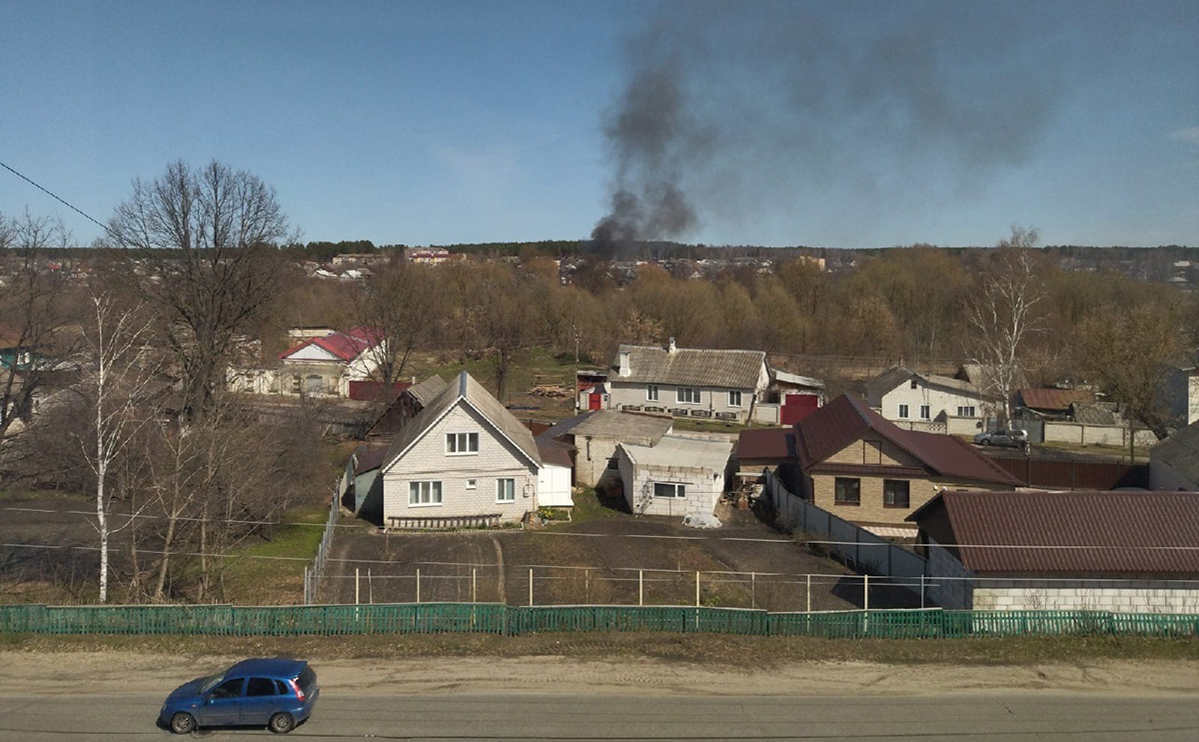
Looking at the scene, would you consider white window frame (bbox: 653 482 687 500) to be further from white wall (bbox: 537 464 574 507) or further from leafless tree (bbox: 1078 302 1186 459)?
leafless tree (bbox: 1078 302 1186 459)

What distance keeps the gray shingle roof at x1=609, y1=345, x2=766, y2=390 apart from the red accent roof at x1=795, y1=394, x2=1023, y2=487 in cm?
1624

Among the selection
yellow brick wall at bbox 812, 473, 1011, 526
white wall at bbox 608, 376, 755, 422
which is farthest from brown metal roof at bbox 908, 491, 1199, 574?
white wall at bbox 608, 376, 755, 422

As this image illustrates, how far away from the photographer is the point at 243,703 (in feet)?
40.5

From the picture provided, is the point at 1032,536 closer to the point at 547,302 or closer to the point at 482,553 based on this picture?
the point at 482,553

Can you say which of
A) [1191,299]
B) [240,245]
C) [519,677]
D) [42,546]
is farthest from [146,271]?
[1191,299]

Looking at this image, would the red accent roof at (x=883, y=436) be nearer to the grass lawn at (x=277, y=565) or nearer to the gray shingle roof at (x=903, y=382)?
the gray shingle roof at (x=903, y=382)

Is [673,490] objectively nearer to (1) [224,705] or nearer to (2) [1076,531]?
(2) [1076,531]

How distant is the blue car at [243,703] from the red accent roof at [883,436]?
1752 cm

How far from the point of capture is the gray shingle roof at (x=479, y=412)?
26.1 metres

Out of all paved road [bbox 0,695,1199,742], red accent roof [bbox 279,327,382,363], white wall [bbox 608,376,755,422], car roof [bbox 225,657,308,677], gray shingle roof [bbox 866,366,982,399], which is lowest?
paved road [bbox 0,695,1199,742]

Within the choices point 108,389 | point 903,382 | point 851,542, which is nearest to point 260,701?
point 108,389

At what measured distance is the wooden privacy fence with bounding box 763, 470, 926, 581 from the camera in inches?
812

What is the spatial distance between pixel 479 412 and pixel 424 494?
3.01m

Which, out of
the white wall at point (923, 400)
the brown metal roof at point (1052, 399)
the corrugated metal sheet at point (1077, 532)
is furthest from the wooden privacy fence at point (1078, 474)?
the brown metal roof at point (1052, 399)
